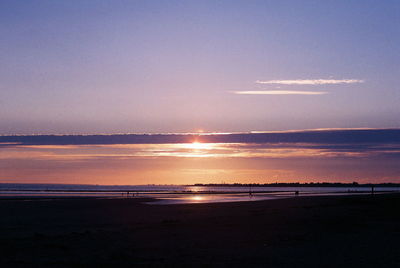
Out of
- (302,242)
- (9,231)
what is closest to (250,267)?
(302,242)

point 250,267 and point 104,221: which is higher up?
point 250,267

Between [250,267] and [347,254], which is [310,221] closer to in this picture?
[347,254]

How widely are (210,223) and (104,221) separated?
770 centimetres

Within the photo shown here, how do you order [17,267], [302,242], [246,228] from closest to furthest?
1. [17,267]
2. [302,242]
3. [246,228]

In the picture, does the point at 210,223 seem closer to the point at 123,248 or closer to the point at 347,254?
the point at 123,248

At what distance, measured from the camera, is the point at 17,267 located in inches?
551

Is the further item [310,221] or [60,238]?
[310,221]

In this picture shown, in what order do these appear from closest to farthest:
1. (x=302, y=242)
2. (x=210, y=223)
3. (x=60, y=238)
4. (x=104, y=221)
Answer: (x=302, y=242) → (x=60, y=238) → (x=210, y=223) → (x=104, y=221)

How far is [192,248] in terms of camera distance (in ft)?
57.3

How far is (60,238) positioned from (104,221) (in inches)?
380

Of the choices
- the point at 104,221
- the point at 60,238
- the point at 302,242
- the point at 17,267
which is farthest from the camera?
the point at 104,221

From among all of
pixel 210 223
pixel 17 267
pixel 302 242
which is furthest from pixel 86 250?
pixel 210 223

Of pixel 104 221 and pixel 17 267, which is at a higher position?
pixel 17 267

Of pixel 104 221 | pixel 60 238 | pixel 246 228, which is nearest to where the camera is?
pixel 60 238
